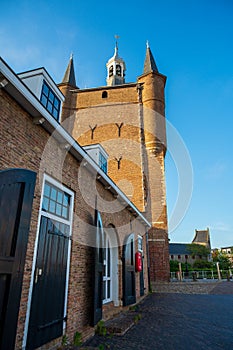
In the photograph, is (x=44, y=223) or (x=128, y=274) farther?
(x=128, y=274)

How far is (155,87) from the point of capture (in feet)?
64.1

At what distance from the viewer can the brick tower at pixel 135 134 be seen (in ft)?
53.0

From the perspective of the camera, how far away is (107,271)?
25.0 ft

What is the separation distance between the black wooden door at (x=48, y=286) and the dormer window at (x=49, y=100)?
339cm

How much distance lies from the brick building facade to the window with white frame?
491 millimetres

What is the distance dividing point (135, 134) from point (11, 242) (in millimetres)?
16268

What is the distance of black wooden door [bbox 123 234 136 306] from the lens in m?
7.82

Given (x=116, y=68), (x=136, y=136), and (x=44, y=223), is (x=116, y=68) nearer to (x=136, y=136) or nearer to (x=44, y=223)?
(x=136, y=136)

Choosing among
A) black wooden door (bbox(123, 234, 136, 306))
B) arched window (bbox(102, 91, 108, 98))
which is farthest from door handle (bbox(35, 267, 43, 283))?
arched window (bbox(102, 91, 108, 98))

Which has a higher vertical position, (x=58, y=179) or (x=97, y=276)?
(x=58, y=179)

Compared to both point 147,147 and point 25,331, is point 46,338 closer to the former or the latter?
point 25,331

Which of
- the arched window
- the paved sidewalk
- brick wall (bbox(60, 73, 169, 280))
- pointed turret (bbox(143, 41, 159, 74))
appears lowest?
the paved sidewalk

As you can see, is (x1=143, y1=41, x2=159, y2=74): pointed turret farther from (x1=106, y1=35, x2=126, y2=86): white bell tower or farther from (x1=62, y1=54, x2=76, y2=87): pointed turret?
(x1=62, y1=54, x2=76, y2=87): pointed turret

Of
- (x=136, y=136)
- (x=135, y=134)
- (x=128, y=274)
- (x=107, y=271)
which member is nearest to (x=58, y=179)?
(x=107, y=271)
